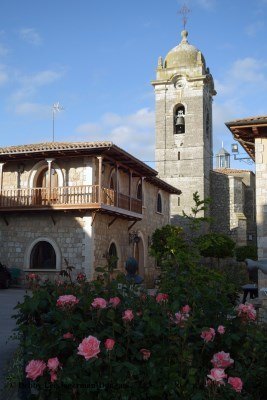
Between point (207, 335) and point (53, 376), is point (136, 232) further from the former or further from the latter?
point (53, 376)

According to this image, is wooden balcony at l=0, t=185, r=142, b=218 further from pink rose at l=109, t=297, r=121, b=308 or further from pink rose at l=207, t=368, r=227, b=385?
pink rose at l=207, t=368, r=227, b=385

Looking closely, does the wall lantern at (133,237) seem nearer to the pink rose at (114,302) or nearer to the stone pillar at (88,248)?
the stone pillar at (88,248)

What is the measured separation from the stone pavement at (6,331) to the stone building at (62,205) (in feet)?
7.06

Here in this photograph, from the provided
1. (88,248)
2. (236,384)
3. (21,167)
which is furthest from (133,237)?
(236,384)

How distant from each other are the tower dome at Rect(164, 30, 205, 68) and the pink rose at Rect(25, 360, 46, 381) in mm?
31780

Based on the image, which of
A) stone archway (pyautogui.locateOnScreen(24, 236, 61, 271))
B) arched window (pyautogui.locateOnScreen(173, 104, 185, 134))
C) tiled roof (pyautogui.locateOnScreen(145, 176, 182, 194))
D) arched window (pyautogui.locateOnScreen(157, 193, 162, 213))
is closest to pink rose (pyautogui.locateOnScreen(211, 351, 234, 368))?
stone archway (pyautogui.locateOnScreen(24, 236, 61, 271))

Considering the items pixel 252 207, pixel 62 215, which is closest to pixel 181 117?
pixel 252 207

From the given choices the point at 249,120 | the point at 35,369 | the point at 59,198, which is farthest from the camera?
the point at 59,198

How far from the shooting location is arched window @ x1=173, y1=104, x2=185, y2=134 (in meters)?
32.3

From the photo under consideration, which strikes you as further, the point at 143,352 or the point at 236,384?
the point at 143,352

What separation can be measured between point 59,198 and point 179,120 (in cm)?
1755

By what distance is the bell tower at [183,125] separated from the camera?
31344 mm

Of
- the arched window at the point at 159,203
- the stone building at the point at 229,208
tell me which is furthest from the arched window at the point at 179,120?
the arched window at the point at 159,203

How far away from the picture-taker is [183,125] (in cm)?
3266
